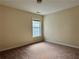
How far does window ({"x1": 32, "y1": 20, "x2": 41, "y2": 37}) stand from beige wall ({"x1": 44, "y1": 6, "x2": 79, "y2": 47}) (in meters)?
0.56

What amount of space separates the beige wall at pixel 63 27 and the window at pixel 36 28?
1.84ft

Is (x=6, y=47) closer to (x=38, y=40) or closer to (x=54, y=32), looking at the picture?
(x=38, y=40)

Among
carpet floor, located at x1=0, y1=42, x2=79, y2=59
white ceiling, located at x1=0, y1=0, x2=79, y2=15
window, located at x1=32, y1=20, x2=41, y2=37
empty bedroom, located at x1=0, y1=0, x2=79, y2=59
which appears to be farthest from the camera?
window, located at x1=32, y1=20, x2=41, y2=37

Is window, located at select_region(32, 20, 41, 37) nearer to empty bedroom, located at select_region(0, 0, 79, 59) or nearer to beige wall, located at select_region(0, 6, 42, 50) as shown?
empty bedroom, located at select_region(0, 0, 79, 59)

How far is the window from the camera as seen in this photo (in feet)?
16.8

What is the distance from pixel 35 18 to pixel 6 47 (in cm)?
271

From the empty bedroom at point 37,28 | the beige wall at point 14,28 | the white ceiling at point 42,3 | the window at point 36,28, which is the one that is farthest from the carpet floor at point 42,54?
the white ceiling at point 42,3

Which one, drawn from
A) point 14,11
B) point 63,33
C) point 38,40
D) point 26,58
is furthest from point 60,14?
point 26,58

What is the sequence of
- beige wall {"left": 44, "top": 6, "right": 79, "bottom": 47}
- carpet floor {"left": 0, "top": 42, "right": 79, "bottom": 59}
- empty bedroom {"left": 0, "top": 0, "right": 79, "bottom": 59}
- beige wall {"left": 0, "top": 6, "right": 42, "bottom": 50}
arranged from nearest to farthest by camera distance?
1. carpet floor {"left": 0, "top": 42, "right": 79, "bottom": 59}
2. empty bedroom {"left": 0, "top": 0, "right": 79, "bottom": 59}
3. beige wall {"left": 0, "top": 6, "right": 42, "bottom": 50}
4. beige wall {"left": 44, "top": 6, "right": 79, "bottom": 47}

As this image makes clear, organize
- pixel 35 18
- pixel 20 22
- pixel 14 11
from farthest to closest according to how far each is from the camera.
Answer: pixel 35 18 → pixel 20 22 → pixel 14 11

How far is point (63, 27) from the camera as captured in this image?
4.30 metres

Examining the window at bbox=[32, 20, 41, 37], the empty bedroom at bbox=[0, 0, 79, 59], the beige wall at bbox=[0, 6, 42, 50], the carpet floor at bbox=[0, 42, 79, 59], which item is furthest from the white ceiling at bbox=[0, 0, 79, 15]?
the carpet floor at bbox=[0, 42, 79, 59]

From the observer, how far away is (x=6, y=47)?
362 centimetres

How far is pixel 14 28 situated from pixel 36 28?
1.85m
